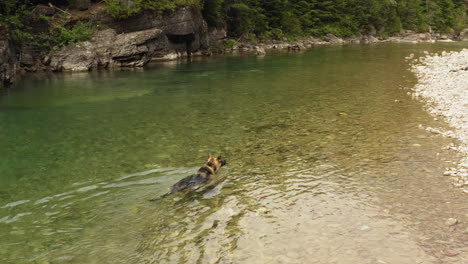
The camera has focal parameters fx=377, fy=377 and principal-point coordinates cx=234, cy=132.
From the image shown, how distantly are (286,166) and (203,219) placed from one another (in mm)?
2527

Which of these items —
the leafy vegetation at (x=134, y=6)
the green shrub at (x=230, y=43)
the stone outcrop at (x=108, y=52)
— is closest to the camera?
the stone outcrop at (x=108, y=52)

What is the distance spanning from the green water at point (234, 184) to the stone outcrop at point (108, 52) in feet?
46.9

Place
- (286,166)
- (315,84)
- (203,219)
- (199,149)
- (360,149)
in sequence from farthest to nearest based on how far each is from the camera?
1. (315,84)
2. (199,149)
3. (360,149)
4. (286,166)
5. (203,219)

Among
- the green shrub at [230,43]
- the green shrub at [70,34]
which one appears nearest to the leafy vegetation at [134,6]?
the green shrub at [70,34]

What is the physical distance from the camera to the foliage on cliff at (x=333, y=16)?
44.2 metres

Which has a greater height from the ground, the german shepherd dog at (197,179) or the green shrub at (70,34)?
the green shrub at (70,34)

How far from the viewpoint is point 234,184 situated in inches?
265

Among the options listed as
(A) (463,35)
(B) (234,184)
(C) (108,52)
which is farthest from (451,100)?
(A) (463,35)

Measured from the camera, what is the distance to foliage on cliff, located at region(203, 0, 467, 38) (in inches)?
1740

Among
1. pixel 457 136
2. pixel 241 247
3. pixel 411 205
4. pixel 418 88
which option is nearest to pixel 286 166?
pixel 411 205

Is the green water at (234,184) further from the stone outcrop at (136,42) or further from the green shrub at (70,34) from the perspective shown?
the green shrub at (70,34)

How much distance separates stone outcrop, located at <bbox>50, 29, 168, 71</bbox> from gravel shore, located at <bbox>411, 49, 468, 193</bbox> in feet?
63.7

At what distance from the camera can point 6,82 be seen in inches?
824

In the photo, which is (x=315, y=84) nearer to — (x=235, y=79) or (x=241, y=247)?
(x=235, y=79)
